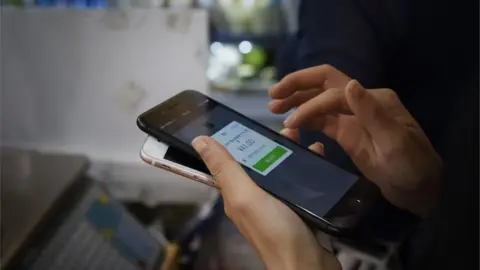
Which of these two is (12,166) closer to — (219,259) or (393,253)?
(219,259)

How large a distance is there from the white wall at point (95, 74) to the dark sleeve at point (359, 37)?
0.26m

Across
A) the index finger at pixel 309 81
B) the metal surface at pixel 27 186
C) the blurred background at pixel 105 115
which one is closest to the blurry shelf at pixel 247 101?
the blurred background at pixel 105 115

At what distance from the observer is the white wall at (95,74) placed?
89cm

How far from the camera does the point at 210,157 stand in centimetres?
45

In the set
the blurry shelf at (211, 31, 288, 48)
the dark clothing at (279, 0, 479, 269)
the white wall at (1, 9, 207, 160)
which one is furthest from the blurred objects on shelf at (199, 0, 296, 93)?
the dark clothing at (279, 0, 479, 269)

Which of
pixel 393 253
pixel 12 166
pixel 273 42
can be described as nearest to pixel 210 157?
pixel 393 253

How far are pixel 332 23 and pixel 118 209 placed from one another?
1.26ft

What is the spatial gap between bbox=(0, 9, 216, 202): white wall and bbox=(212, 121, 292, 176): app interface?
0.35 m

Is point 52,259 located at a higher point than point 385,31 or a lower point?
lower

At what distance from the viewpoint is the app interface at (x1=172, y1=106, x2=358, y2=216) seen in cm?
47

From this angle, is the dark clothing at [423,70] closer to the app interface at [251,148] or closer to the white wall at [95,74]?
the app interface at [251,148]

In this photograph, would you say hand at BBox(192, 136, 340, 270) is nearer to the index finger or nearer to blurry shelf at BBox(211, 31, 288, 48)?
the index finger

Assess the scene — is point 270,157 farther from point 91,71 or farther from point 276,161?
point 91,71

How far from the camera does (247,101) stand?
0.88 metres
